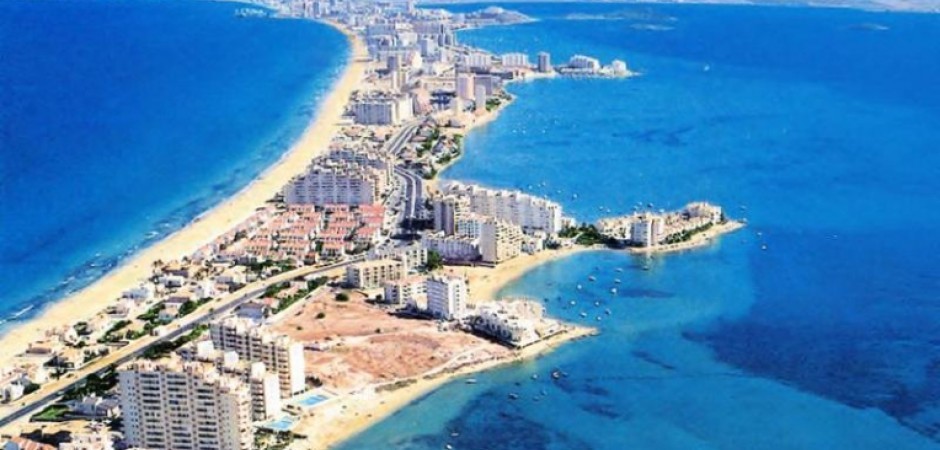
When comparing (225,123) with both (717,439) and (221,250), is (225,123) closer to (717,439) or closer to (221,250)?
(221,250)

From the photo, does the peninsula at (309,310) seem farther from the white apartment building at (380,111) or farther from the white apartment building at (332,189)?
the white apartment building at (380,111)

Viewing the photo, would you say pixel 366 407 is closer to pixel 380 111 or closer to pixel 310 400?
pixel 310 400

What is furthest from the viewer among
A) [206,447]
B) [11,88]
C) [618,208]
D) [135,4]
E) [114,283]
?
[135,4]

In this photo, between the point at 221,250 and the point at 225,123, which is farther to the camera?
the point at 225,123

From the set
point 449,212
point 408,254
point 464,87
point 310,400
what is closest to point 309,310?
point 408,254

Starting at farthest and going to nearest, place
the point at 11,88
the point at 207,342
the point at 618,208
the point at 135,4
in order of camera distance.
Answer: the point at 135,4
the point at 11,88
the point at 618,208
the point at 207,342

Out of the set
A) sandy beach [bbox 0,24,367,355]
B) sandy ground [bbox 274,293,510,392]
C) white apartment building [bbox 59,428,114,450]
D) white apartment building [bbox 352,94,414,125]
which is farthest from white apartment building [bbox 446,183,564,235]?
white apartment building [bbox 352,94,414,125]

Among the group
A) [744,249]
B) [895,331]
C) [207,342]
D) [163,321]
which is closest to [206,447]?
[207,342]

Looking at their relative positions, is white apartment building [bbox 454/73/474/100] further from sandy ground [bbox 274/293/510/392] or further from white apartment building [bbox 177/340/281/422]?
white apartment building [bbox 177/340/281/422]
